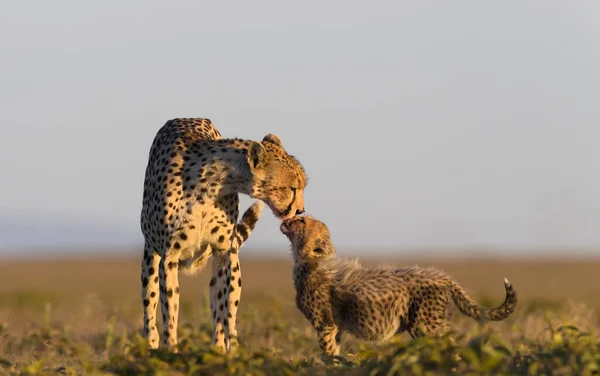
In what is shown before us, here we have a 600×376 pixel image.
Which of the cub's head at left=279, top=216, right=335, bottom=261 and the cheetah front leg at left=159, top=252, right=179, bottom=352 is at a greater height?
the cub's head at left=279, top=216, right=335, bottom=261

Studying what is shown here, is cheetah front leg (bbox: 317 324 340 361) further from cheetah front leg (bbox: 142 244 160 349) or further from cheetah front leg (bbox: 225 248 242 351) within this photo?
cheetah front leg (bbox: 142 244 160 349)

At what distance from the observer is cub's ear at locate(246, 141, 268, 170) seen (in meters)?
5.80

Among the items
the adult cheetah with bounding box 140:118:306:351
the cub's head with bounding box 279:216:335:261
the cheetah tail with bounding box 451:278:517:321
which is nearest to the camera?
the cheetah tail with bounding box 451:278:517:321

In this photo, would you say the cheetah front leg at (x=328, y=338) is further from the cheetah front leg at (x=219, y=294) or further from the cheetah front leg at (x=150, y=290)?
the cheetah front leg at (x=150, y=290)

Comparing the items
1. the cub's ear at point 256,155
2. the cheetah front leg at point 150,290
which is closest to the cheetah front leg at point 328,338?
the cub's ear at point 256,155

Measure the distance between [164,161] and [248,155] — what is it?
0.60 meters

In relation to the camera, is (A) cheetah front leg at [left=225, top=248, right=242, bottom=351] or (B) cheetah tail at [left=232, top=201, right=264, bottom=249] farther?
(B) cheetah tail at [left=232, top=201, right=264, bottom=249]

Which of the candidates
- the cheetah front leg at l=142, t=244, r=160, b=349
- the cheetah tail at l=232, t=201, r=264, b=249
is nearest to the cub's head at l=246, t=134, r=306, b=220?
the cheetah tail at l=232, t=201, r=264, b=249

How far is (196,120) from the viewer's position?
21.8 feet

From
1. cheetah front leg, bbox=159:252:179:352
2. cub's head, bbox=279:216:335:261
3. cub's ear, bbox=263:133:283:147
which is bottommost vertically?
cheetah front leg, bbox=159:252:179:352

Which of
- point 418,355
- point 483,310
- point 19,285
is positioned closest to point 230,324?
point 483,310

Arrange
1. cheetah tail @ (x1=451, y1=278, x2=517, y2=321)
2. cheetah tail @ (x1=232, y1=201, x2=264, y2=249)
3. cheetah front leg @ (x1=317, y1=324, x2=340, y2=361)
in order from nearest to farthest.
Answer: cheetah tail @ (x1=451, y1=278, x2=517, y2=321), cheetah front leg @ (x1=317, y1=324, x2=340, y2=361), cheetah tail @ (x1=232, y1=201, x2=264, y2=249)

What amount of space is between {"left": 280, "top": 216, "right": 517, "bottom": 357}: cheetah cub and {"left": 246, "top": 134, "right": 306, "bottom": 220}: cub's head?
20 cm

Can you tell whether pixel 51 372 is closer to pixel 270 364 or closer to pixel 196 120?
pixel 270 364
